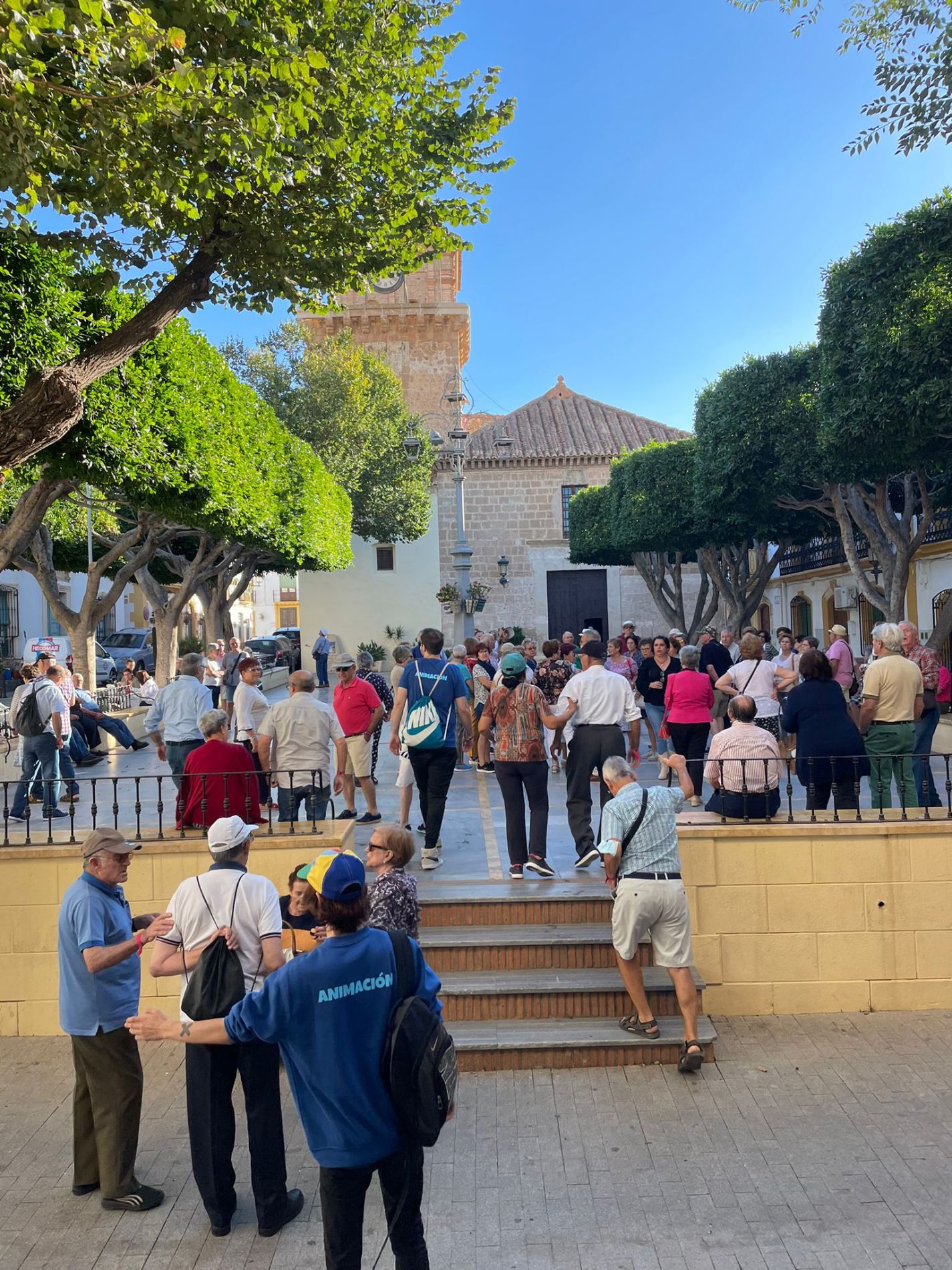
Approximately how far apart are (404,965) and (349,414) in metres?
28.2

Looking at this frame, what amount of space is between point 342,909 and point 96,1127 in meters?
2.42

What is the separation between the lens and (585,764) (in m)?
7.34

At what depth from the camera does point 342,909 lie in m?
3.00

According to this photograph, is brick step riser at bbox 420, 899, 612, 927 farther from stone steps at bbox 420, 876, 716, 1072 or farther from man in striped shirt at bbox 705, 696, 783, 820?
man in striped shirt at bbox 705, 696, 783, 820

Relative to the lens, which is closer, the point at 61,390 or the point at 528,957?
the point at 528,957

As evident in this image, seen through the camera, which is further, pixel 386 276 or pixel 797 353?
pixel 797 353

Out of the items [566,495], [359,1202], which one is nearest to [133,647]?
[566,495]

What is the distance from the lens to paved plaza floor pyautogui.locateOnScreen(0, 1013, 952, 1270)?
411cm

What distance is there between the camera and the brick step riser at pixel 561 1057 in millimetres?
5828

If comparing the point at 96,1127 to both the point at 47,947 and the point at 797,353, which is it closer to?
the point at 47,947

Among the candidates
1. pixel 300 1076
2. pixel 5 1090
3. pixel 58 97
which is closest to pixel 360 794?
pixel 5 1090

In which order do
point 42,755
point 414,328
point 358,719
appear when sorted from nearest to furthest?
point 358,719 → point 42,755 → point 414,328

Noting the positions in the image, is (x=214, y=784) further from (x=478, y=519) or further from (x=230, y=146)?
(x=478, y=519)

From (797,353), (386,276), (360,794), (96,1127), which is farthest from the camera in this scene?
(797,353)
